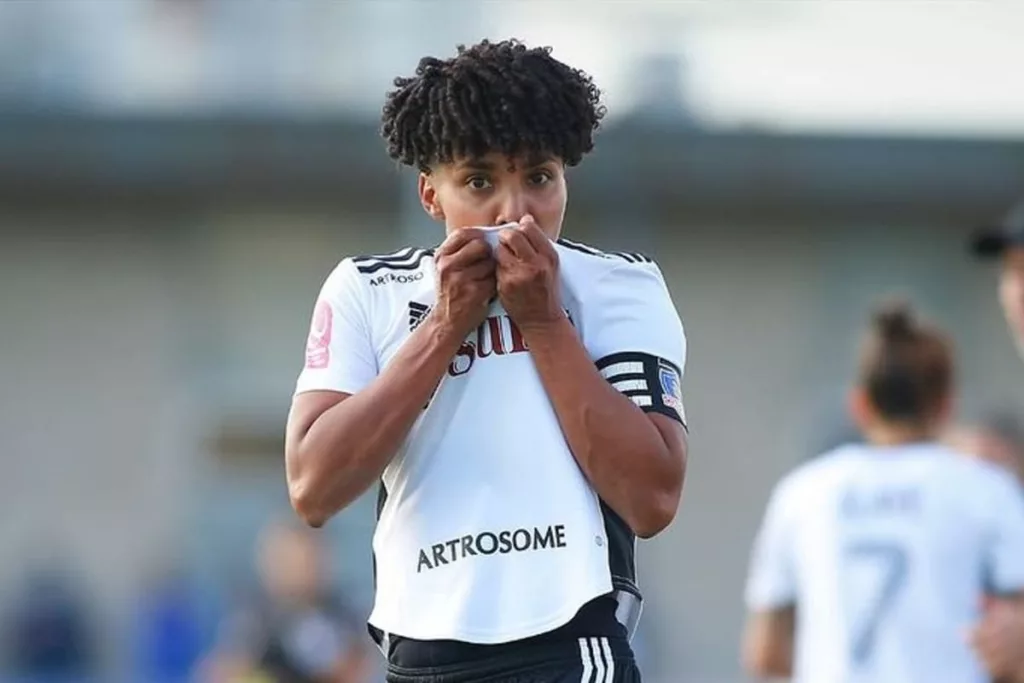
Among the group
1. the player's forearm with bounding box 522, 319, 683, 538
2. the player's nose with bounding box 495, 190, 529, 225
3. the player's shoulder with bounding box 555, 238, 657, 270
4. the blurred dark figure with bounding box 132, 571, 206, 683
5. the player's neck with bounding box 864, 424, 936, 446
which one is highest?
the player's nose with bounding box 495, 190, 529, 225


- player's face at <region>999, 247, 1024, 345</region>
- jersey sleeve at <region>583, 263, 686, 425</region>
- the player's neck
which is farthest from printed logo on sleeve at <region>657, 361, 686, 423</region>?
the player's neck

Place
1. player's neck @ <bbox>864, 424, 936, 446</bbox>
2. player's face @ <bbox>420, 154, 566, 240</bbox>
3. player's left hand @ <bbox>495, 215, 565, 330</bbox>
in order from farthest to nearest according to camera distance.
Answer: player's neck @ <bbox>864, 424, 936, 446</bbox> < player's face @ <bbox>420, 154, 566, 240</bbox> < player's left hand @ <bbox>495, 215, 565, 330</bbox>

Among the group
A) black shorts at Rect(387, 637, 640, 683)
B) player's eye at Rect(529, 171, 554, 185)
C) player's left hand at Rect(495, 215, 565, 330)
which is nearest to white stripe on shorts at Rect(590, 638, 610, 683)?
black shorts at Rect(387, 637, 640, 683)

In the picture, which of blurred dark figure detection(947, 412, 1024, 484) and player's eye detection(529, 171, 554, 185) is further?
blurred dark figure detection(947, 412, 1024, 484)

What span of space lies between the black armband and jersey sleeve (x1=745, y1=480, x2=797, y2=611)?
3.07 metres

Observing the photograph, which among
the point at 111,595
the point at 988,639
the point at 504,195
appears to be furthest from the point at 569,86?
the point at 111,595

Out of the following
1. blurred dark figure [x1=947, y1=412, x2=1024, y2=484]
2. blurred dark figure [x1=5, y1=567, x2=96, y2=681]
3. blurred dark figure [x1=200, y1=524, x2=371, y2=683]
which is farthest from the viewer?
blurred dark figure [x1=5, y1=567, x2=96, y2=681]

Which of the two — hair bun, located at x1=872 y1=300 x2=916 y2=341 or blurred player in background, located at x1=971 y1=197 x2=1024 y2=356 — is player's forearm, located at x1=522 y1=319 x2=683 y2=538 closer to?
blurred player in background, located at x1=971 y1=197 x2=1024 y2=356

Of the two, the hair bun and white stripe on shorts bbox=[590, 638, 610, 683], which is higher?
the hair bun

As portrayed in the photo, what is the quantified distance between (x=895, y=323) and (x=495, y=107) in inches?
133

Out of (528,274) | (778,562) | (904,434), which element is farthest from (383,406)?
(778,562)

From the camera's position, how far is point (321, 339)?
3729 mm

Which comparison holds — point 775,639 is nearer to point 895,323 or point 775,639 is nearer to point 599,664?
point 895,323

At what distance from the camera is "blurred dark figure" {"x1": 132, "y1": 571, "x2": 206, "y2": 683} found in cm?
1772
